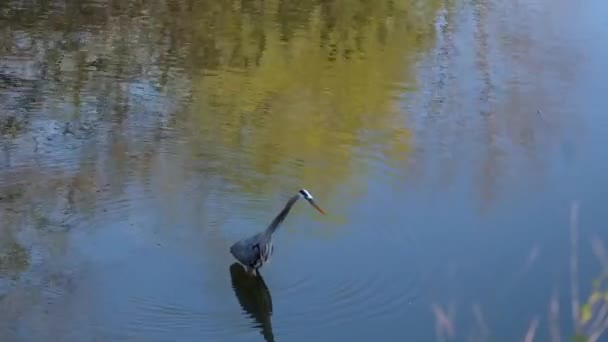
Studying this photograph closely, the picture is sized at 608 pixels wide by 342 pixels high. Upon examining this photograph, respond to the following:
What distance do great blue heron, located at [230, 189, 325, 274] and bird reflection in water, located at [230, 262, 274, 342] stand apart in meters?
0.06

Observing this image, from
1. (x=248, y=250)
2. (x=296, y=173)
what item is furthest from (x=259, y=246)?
(x=296, y=173)

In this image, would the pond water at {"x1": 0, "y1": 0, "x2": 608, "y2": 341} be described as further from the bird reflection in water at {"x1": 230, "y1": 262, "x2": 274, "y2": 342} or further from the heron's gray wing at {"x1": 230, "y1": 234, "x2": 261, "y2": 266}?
the heron's gray wing at {"x1": 230, "y1": 234, "x2": 261, "y2": 266}

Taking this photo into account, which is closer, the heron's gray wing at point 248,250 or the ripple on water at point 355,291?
the ripple on water at point 355,291

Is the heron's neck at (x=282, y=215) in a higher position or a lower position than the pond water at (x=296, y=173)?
higher

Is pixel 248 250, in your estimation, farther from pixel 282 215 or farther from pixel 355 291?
pixel 355 291

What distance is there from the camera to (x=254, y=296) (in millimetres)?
4867

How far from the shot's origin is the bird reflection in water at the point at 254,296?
4.64 m

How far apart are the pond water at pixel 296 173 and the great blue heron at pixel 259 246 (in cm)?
12

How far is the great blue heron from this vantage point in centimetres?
487

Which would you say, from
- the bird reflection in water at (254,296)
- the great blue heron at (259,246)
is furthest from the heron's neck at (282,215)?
the bird reflection in water at (254,296)

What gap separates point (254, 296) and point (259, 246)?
256 millimetres

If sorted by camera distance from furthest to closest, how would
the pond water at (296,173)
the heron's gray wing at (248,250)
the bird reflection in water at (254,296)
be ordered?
the heron's gray wing at (248,250) → the pond water at (296,173) → the bird reflection in water at (254,296)

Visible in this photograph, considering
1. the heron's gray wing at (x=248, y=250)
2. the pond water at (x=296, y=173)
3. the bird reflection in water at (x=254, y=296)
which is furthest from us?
the heron's gray wing at (x=248, y=250)

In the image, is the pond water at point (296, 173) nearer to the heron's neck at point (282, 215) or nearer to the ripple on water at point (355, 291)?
the ripple on water at point (355, 291)
